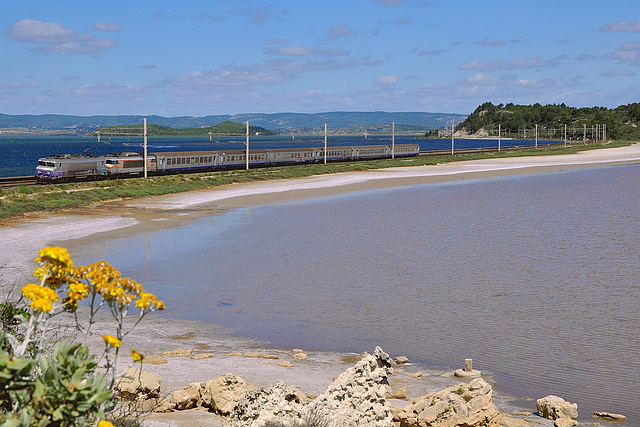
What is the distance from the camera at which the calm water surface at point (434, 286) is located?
1348 cm

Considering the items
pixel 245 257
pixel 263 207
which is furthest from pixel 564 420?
pixel 263 207

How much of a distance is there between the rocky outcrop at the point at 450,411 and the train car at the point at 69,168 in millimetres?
50597

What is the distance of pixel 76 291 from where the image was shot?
529 cm

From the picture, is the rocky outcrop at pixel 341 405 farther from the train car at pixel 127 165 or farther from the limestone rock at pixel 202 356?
the train car at pixel 127 165

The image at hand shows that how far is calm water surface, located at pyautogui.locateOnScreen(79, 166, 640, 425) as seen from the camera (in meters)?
13.5

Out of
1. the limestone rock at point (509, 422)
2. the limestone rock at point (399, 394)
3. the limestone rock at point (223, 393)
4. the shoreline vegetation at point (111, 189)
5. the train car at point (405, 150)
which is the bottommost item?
the limestone rock at point (399, 394)

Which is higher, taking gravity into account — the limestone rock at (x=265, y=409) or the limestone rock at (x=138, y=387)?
the limestone rock at (x=265, y=409)

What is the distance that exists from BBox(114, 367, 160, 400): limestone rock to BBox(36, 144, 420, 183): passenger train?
157 feet

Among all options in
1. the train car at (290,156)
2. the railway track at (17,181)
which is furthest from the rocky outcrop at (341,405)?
the train car at (290,156)

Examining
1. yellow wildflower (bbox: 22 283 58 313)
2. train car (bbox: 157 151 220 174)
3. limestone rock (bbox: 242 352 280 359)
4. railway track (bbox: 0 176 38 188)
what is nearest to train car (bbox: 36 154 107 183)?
railway track (bbox: 0 176 38 188)

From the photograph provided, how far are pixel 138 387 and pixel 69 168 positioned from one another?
5049 cm

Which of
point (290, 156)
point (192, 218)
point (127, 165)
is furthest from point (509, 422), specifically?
point (290, 156)

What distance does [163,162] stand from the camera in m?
65.8

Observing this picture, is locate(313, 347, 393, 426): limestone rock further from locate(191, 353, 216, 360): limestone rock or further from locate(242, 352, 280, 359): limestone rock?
locate(191, 353, 216, 360): limestone rock
